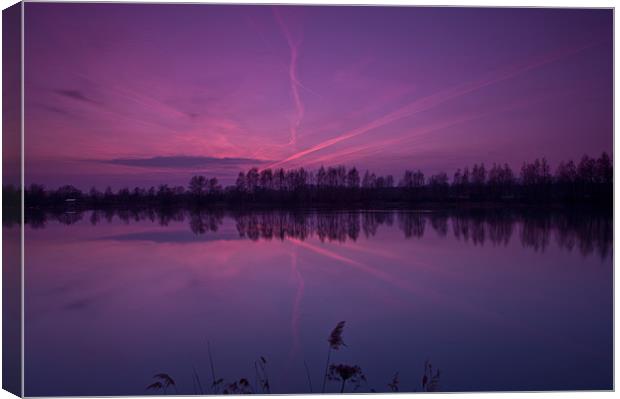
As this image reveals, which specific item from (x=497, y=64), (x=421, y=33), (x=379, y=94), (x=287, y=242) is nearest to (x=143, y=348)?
(x=287, y=242)

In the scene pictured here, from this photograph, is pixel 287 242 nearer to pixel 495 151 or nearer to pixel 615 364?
pixel 495 151

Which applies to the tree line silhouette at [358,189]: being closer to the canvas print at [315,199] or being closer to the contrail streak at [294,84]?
the canvas print at [315,199]

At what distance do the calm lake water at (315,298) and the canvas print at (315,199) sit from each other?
0.02 meters

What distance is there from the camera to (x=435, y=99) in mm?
5258

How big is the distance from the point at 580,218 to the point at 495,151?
3.25 ft

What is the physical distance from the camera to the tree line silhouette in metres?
5.21

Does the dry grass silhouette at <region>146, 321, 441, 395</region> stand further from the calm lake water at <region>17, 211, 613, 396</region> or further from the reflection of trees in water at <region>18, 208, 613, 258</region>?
the reflection of trees in water at <region>18, 208, 613, 258</region>

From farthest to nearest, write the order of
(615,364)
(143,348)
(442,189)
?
(442,189) < (143,348) < (615,364)

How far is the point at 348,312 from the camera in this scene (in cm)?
487

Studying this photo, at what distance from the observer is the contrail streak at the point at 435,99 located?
5031mm

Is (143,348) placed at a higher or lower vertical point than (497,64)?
lower

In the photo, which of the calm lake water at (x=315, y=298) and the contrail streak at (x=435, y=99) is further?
the contrail streak at (x=435, y=99)

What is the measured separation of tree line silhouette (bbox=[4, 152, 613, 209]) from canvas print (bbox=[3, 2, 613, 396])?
0.07 feet

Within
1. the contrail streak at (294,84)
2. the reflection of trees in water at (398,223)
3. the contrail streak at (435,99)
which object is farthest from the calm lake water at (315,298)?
the contrail streak at (294,84)
